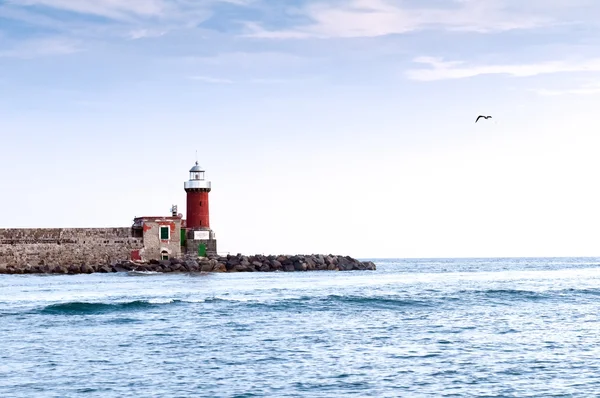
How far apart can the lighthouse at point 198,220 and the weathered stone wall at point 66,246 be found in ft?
12.2

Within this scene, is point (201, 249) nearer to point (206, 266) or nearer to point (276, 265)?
point (206, 266)

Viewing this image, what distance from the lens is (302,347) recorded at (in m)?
18.5

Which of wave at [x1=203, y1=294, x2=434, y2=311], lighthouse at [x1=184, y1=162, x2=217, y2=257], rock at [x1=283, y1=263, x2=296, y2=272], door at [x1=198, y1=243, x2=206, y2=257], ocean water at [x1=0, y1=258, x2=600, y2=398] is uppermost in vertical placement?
lighthouse at [x1=184, y1=162, x2=217, y2=257]

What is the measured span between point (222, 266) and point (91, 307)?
3311cm

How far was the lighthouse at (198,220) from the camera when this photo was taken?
2400 inches

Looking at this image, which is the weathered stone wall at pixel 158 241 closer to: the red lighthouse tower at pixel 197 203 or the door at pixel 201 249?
the red lighthouse tower at pixel 197 203

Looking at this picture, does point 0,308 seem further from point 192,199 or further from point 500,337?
point 192,199

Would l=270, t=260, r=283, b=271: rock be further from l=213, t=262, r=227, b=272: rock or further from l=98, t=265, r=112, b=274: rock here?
l=98, t=265, r=112, b=274: rock

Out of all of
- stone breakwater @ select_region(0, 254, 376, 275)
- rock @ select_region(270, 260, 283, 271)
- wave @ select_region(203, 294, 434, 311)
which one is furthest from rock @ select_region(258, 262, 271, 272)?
wave @ select_region(203, 294, 434, 311)

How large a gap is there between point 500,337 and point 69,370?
10.0 m

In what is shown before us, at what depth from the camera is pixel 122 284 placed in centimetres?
4338

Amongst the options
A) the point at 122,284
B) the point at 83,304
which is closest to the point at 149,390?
the point at 83,304

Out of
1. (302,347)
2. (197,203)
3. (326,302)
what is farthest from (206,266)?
(302,347)

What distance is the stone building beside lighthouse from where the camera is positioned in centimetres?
5909
